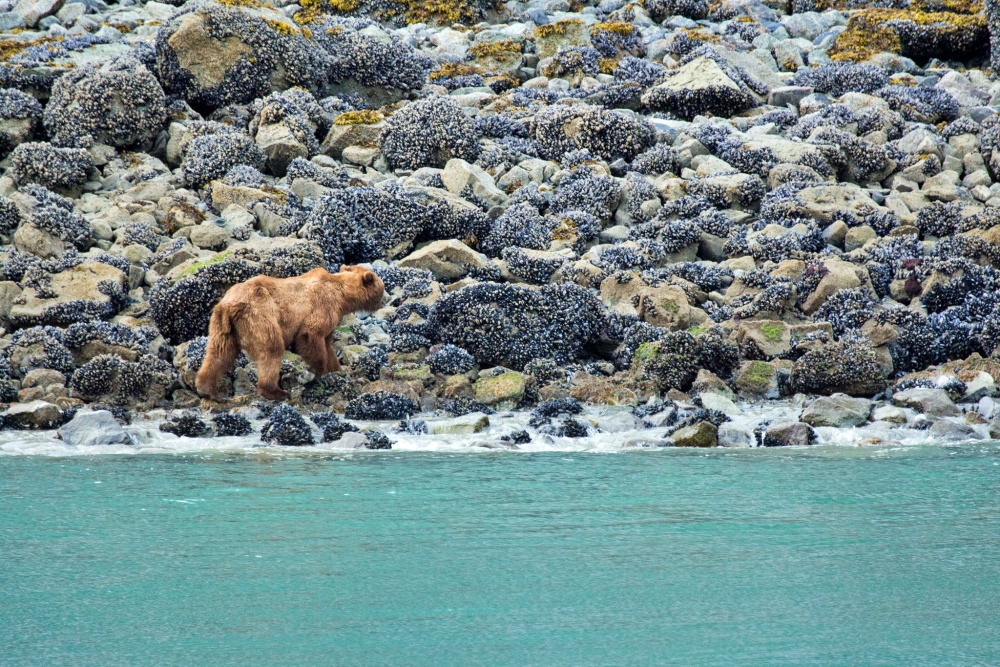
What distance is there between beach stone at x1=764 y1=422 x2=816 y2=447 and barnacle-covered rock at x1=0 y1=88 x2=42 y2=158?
17.3 m

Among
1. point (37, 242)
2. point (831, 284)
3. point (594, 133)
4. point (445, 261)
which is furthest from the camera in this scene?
point (594, 133)

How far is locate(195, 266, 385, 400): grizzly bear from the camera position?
1171 centimetres

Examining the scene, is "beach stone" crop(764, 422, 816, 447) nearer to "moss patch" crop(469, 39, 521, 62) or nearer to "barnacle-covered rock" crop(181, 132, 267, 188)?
"barnacle-covered rock" crop(181, 132, 267, 188)

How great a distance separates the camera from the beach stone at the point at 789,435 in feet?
36.0

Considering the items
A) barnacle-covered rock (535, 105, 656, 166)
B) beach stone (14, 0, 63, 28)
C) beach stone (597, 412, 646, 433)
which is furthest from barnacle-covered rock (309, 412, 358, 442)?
beach stone (14, 0, 63, 28)

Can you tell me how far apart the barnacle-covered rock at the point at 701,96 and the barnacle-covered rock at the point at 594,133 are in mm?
1781

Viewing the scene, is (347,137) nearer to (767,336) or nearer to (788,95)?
(788,95)

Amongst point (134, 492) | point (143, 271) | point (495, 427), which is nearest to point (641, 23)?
point (143, 271)

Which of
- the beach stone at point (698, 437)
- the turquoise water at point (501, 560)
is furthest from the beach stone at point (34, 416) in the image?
the beach stone at point (698, 437)

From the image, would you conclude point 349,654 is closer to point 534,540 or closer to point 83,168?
point 534,540

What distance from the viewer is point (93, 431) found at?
35.8 feet

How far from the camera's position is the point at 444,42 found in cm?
2930

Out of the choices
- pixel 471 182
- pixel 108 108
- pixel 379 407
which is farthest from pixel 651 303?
pixel 108 108

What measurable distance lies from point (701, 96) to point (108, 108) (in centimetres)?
1360
